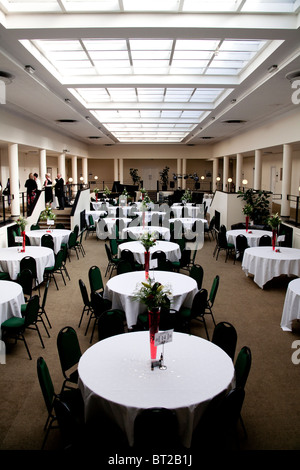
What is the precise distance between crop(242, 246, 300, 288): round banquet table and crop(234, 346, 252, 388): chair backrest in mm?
5179

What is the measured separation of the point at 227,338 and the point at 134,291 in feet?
6.33

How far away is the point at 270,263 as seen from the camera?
29.1 ft

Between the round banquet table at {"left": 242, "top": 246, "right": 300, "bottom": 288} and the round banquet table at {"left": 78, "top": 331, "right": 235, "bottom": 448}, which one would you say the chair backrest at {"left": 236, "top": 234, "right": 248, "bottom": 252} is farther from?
the round banquet table at {"left": 78, "top": 331, "right": 235, "bottom": 448}

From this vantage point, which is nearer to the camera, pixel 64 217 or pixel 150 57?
pixel 150 57

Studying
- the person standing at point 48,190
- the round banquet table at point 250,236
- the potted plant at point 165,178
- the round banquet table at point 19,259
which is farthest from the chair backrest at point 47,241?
the potted plant at point 165,178

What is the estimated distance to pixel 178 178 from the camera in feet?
100.0

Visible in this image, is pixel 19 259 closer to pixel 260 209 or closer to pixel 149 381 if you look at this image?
pixel 149 381

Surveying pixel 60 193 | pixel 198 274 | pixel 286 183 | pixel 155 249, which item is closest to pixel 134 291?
pixel 198 274

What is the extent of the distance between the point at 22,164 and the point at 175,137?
10.4 m

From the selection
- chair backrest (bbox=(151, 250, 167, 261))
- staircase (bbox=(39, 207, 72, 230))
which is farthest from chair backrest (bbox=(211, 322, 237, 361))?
staircase (bbox=(39, 207, 72, 230))

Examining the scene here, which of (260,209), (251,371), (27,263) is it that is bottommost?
(251,371)

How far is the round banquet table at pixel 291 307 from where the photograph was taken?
20.8 ft

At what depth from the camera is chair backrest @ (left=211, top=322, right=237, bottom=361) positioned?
4523mm

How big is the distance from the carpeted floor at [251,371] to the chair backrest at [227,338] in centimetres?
77
